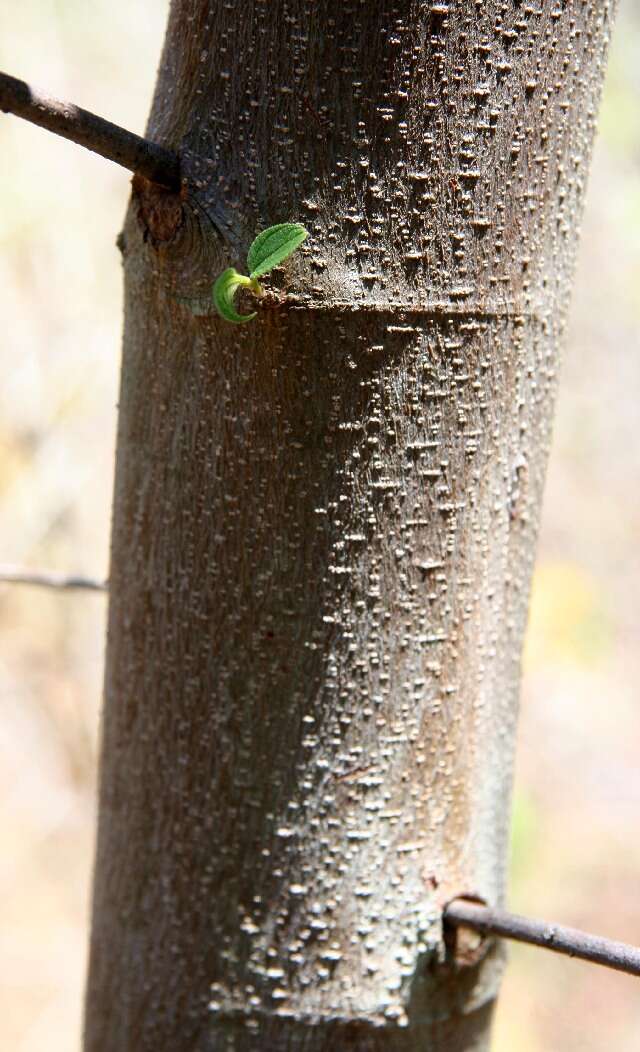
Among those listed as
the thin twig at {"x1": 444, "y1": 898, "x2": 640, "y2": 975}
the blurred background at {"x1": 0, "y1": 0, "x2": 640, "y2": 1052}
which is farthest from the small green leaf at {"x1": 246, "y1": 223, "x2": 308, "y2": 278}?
the blurred background at {"x1": 0, "y1": 0, "x2": 640, "y2": 1052}

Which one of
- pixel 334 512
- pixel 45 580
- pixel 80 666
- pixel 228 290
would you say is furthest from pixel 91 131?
pixel 80 666

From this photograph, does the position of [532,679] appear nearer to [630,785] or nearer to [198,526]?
[630,785]

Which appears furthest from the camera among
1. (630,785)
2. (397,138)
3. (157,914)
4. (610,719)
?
(610,719)

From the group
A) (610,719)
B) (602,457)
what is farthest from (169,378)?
(602,457)

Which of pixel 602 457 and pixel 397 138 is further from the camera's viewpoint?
pixel 602 457

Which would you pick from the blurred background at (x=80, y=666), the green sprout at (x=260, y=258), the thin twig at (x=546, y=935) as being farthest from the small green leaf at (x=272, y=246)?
the blurred background at (x=80, y=666)

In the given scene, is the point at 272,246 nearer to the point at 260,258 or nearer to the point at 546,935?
the point at 260,258

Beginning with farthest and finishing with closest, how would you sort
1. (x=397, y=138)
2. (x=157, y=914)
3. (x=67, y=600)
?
1. (x=67, y=600)
2. (x=157, y=914)
3. (x=397, y=138)

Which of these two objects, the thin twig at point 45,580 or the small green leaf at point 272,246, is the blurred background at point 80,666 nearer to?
the thin twig at point 45,580
